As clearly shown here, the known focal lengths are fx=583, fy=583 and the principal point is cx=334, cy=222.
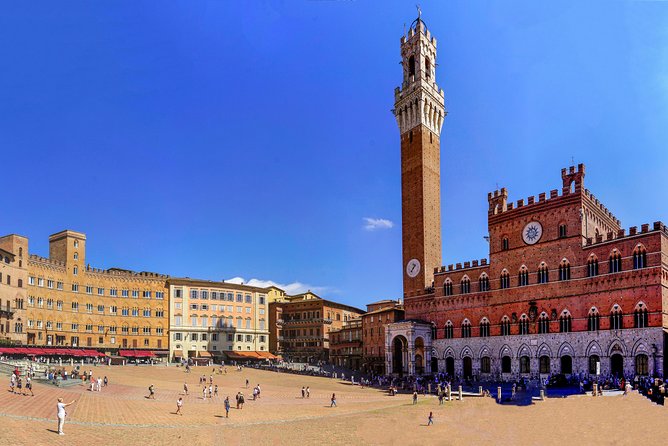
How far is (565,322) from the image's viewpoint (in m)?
60.0

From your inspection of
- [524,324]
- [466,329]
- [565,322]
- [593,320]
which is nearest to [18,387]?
[466,329]

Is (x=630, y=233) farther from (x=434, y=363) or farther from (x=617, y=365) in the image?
(x=434, y=363)

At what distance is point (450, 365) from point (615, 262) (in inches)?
→ 949

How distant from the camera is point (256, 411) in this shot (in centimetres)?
4394

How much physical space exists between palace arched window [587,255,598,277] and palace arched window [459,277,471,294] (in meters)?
15.3

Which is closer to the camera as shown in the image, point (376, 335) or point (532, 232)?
point (532, 232)

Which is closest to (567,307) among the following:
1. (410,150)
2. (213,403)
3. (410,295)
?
(410,295)

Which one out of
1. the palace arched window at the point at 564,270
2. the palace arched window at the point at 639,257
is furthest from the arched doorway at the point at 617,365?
the palace arched window at the point at 564,270

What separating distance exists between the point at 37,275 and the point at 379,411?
2243 inches

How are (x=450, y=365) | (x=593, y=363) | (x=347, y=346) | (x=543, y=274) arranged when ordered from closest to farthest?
(x=593, y=363) < (x=543, y=274) < (x=450, y=365) < (x=347, y=346)

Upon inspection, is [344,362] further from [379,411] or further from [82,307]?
[379,411]

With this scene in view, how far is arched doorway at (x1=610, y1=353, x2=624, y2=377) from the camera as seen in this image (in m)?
54.5

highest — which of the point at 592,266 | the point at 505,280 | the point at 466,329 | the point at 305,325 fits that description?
the point at 592,266

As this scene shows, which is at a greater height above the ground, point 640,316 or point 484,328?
point 640,316
